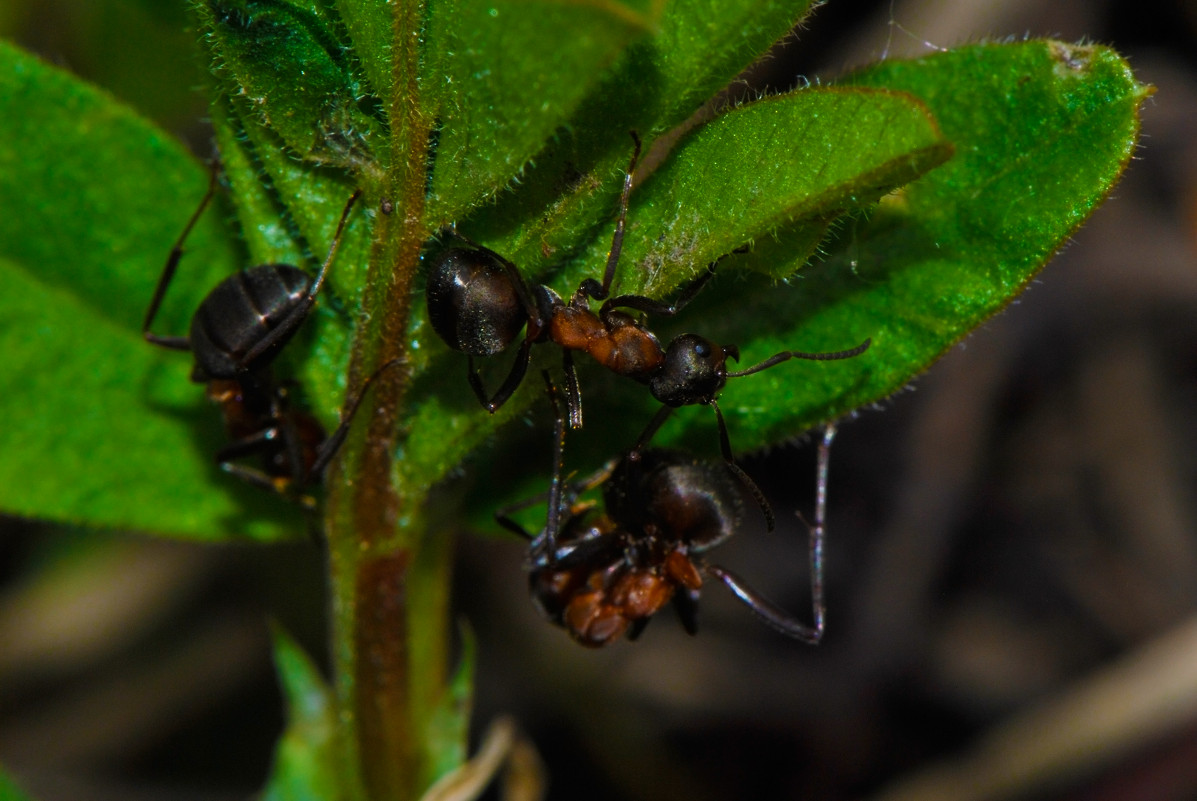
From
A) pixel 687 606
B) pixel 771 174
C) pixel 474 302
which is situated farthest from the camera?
pixel 687 606

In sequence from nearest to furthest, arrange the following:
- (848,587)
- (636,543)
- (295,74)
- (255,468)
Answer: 1. (295,74)
2. (255,468)
3. (636,543)
4. (848,587)

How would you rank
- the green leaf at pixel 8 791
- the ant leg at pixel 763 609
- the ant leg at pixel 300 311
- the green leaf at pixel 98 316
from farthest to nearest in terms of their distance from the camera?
1. the ant leg at pixel 763 609
2. the green leaf at pixel 8 791
3. the green leaf at pixel 98 316
4. the ant leg at pixel 300 311

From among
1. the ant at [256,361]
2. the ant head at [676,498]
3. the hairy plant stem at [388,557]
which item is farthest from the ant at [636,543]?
the ant at [256,361]

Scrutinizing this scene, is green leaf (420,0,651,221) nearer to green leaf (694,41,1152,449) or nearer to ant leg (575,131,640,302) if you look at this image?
ant leg (575,131,640,302)

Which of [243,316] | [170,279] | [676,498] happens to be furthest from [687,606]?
[170,279]

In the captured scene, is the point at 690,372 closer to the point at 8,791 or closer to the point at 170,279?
the point at 170,279

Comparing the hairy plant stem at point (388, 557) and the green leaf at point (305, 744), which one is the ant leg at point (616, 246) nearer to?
the hairy plant stem at point (388, 557)
